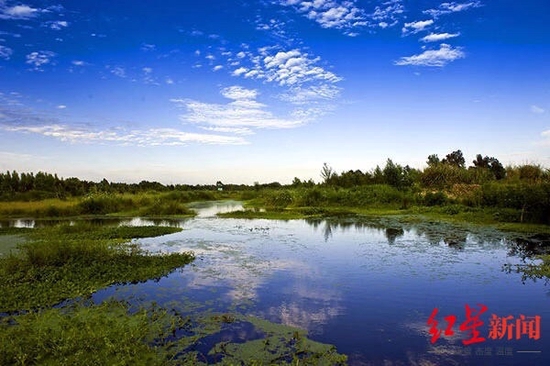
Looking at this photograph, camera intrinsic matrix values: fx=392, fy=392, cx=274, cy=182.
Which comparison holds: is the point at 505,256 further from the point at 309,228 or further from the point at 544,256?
the point at 309,228

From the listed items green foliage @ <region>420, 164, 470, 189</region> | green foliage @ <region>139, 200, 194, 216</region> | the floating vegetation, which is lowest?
the floating vegetation

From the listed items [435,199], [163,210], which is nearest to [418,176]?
[435,199]

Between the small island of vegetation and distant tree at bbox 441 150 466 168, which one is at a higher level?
distant tree at bbox 441 150 466 168

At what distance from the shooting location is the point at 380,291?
35.7 ft

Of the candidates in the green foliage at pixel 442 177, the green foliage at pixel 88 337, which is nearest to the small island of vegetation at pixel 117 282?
the green foliage at pixel 88 337

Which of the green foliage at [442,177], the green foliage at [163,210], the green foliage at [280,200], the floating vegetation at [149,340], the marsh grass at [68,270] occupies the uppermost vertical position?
the green foliage at [442,177]

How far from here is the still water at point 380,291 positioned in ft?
24.2

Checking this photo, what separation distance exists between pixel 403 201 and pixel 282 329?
96.8 ft

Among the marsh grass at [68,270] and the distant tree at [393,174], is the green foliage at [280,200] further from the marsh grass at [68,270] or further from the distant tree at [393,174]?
the marsh grass at [68,270]

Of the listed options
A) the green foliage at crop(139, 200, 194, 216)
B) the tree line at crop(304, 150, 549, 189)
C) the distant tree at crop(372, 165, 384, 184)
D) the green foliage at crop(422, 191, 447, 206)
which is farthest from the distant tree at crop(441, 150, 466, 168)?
the green foliage at crop(139, 200, 194, 216)

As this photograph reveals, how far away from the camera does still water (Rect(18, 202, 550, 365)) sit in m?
7.39

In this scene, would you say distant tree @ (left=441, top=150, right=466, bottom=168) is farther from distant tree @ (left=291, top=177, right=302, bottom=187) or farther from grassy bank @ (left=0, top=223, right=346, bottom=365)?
grassy bank @ (left=0, top=223, right=346, bottom=365)

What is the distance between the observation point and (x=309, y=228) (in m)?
24.9

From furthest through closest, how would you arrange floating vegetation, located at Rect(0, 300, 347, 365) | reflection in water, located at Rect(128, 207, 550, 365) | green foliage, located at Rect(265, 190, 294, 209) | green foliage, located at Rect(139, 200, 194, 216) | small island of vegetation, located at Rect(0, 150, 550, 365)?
green foliage, located at Rect(265, 190, 294, 209)
green foliage, located at Rect(139, 200, 194, 216)
reflection in water, located at Rect(128, 207, 550, 365)
small island of vegetation, located at Rect(0, 150, 550, 365)
floating vegetation, located at Rect(0, 300, 347, 365)
